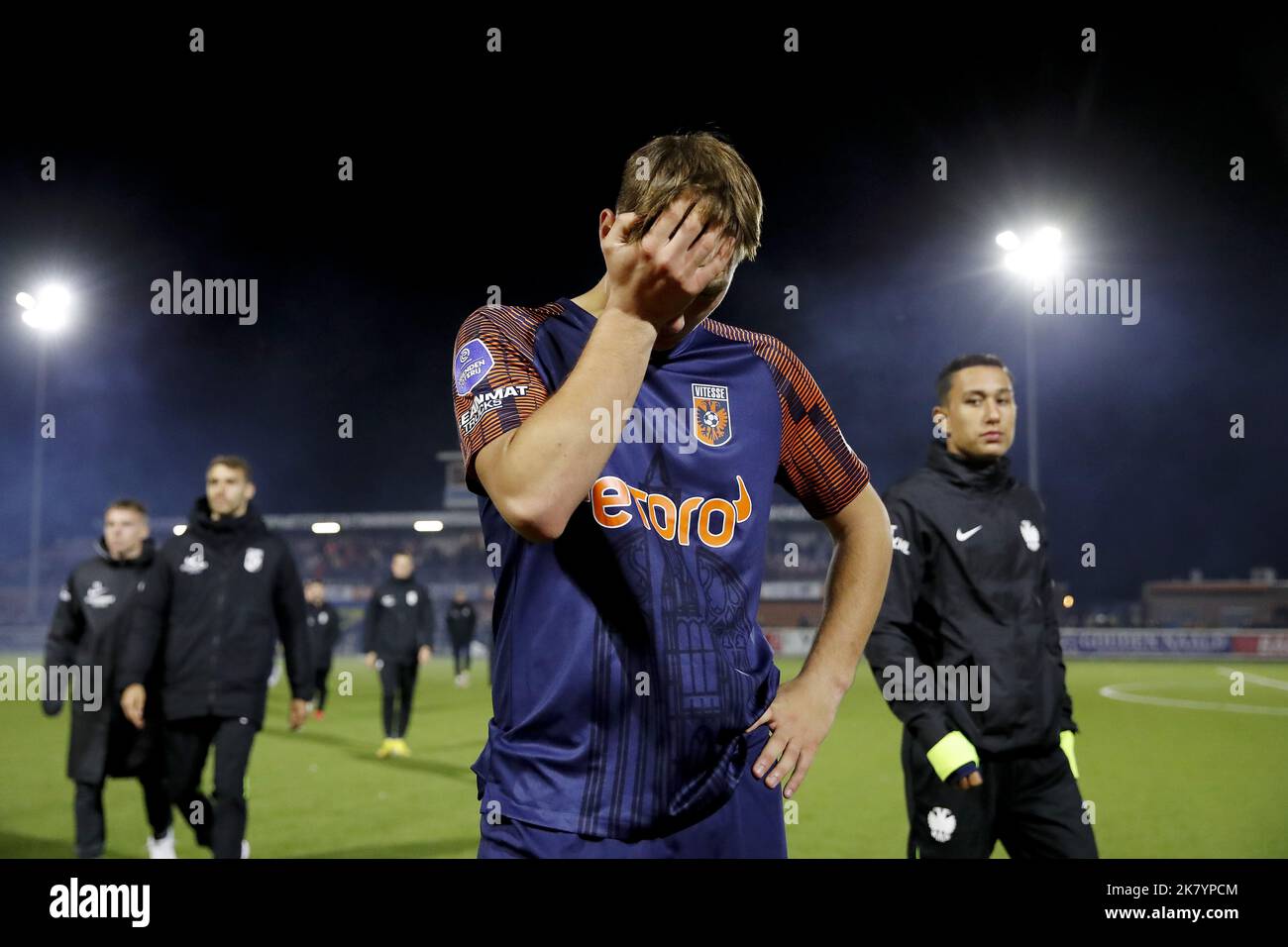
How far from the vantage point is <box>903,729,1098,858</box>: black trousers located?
3.74m

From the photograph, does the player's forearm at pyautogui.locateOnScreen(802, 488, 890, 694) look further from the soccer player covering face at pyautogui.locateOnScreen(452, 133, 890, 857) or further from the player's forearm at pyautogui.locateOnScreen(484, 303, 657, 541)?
the player's forearm at pyautogui.locateOnScreen(484, 303, 657, 541)

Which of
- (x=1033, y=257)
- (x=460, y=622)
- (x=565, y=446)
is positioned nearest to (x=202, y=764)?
(x=565, y=446)

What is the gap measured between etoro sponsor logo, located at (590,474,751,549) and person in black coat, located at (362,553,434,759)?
385 inches

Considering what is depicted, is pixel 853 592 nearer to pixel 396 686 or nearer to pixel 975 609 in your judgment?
pixel 975 609

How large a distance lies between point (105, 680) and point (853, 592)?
215 inches

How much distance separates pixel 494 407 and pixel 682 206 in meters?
0.44

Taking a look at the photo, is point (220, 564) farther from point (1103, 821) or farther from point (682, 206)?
point (1103, 821)

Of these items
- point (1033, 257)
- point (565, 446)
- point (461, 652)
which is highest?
point (1033, 257)

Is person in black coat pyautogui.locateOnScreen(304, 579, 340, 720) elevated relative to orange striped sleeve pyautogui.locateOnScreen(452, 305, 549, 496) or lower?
lower

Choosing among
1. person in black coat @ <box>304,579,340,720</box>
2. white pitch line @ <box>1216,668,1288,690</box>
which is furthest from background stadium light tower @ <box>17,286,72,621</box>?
white pitch line @ <box>1216,668,1288,690</box>

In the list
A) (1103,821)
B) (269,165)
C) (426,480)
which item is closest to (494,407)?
(1103,821)

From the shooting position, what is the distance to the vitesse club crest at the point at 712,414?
1.83m

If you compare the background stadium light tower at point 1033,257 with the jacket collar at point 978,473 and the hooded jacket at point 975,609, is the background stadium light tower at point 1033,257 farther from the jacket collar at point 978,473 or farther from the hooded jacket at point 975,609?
the hooded jacket at point 975,609

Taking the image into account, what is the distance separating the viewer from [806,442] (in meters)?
2.10
